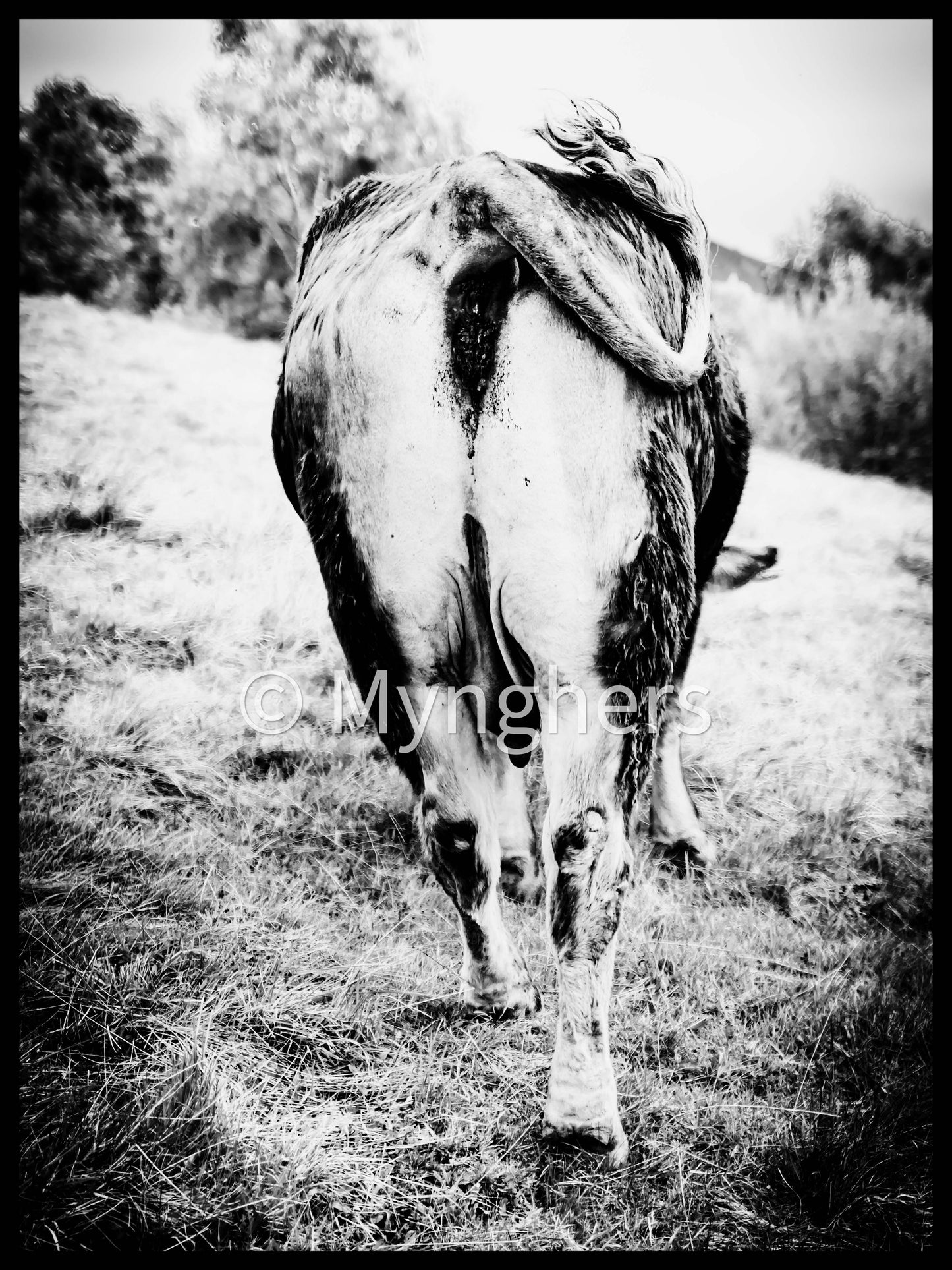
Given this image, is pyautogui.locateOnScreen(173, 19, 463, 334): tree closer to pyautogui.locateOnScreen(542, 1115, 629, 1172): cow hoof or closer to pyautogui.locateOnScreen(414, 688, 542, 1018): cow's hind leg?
pyautogui.locateOnScreen(414, 688, 542, 1018): cow's hind leg

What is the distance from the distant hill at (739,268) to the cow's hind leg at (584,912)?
6.00 feet

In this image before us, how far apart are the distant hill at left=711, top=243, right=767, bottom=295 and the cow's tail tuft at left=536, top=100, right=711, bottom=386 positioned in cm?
75

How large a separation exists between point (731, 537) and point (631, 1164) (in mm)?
2613

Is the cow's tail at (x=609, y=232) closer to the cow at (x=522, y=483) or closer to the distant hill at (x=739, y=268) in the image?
the cow at (x=522, y=483)

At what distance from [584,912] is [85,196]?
9.31 feet

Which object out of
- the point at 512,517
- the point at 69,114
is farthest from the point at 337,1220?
the point at 69,114

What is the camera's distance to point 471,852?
195cm

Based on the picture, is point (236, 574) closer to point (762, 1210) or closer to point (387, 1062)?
point (387, 1062)

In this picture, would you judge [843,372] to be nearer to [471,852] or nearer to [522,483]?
[522,483]

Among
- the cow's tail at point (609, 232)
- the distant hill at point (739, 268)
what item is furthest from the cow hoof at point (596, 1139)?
the distant hill at point (739, 268)

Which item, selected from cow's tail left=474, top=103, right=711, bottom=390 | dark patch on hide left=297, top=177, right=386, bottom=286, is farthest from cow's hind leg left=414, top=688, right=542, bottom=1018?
dark patch on hide left=297, top=177, right=386, bottom=286

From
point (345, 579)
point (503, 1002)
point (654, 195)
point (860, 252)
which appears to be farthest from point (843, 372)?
point (503, 1002)

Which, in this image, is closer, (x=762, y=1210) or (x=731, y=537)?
(x=762, y=1210)

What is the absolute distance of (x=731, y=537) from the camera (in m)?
3.57
